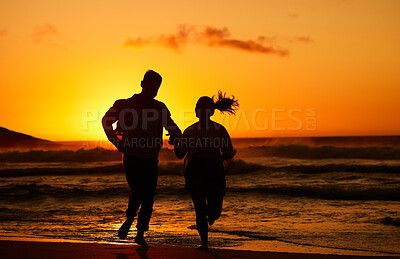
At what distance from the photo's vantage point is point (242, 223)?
943 cm

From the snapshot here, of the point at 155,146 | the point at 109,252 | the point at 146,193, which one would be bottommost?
the point at 109,252

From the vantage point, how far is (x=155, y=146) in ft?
19.1

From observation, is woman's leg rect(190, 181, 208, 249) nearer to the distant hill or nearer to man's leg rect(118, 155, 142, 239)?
man's leg rect(118, 155, 142, 239)

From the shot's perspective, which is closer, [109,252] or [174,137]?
[109,252]

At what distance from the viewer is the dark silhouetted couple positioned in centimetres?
581

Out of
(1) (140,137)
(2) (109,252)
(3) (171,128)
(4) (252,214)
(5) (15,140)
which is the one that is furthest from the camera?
(5) (15,140)

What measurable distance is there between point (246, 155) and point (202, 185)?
34335 millimetres

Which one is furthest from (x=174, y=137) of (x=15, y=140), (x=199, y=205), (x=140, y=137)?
(x=15, y=140)

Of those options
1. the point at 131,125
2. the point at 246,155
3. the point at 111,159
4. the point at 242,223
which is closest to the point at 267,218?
the point at 242,223

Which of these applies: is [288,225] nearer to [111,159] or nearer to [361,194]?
[361,194]

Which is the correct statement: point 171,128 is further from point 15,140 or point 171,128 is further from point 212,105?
point 15,140

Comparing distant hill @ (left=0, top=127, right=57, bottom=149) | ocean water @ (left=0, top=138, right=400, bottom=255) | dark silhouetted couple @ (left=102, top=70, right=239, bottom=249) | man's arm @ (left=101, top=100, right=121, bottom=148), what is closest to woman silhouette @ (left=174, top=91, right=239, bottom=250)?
dark silhouetted couple @ (left=102, top=70, right=239, bottom=249)

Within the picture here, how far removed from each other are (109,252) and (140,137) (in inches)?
49.0

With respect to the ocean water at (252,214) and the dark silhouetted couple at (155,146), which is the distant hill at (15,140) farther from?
the dark silhouetted couple at (155,146)
